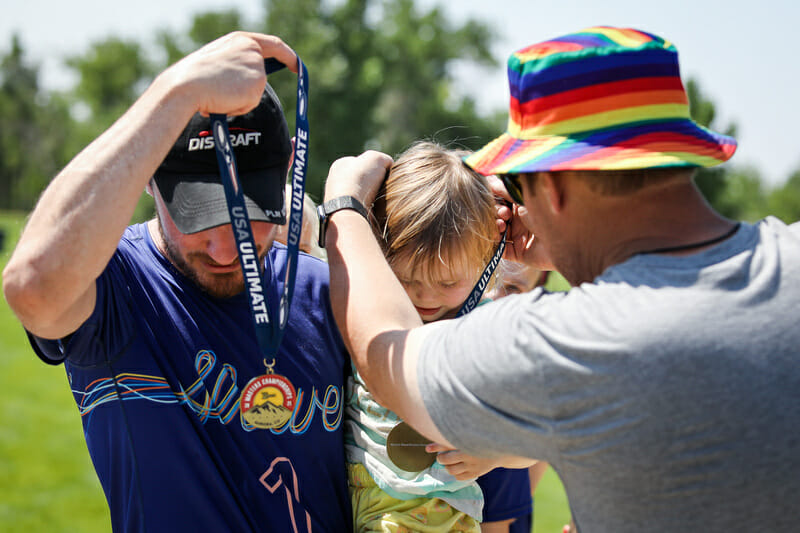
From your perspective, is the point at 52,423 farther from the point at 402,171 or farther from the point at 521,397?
the point at 521,397

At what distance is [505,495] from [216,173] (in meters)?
1.66

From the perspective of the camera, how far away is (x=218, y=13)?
44344mm

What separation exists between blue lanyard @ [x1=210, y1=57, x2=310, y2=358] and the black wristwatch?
0.20m

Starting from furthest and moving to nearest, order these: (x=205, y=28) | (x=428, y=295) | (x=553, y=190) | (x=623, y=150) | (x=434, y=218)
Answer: (x=205, y=28) < (x=428, y=295) < (x=434, y=218) < (x=553, y=190) < (x=623, y=150)

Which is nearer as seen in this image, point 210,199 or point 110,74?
point 210,199

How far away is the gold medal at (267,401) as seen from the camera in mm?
2209

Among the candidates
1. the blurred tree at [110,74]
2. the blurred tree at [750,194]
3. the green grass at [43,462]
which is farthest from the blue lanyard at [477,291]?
the blurred tree at [750,194]

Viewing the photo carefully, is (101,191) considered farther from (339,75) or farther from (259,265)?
(339,75)

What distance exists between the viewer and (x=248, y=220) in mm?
1869

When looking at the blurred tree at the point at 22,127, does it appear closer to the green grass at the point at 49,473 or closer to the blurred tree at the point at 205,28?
the blurred tree at the point at 205,28

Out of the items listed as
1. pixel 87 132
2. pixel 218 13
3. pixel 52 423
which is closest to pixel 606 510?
pixel 52 423

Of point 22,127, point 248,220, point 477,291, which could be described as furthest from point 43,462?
point 22,127

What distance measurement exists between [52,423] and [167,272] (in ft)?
29.6

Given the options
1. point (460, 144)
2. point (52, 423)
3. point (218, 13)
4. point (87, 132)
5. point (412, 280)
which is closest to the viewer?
point (412, 280)
